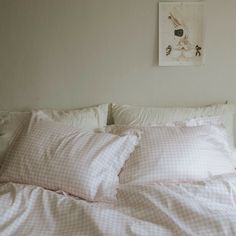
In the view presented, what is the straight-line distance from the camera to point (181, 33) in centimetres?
205

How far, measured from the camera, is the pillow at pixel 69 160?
5.09 feet

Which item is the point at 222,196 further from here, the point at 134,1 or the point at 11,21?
the point at 11,21

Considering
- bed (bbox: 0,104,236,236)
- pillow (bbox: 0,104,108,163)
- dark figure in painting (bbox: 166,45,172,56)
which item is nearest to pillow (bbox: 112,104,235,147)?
bed (bbox: 0,104,236,236)

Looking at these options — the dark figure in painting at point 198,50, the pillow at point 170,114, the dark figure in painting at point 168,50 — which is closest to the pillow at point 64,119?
the pillow at point 170,114

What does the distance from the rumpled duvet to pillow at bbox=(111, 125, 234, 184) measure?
12 cm

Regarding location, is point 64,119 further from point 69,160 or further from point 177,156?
point 177,156

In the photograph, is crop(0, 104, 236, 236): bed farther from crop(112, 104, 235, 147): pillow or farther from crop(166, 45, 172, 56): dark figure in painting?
crop(166, 45, 172, 56): dark figure in painting

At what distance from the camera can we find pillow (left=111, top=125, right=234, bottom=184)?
5.14 ft

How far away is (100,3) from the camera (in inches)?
81.7

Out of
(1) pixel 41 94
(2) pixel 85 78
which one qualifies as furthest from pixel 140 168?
(1) pixel 41 94

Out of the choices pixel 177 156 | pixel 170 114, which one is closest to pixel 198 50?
pixel 170 114

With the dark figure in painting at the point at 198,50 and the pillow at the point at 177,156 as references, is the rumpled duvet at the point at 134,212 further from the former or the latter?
the dark figure in painting at the point at 198,50

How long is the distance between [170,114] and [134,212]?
0.82 metres

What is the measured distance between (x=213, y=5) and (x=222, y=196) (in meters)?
1.23
